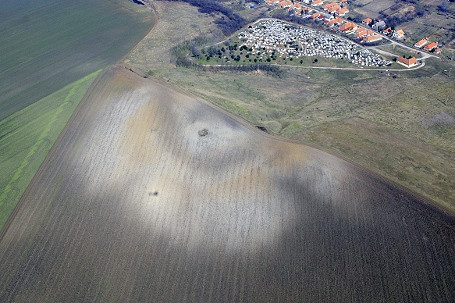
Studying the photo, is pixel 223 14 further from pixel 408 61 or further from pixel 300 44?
pixel 408 61

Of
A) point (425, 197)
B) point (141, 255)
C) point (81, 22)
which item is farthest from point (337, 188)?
point (81, 22)

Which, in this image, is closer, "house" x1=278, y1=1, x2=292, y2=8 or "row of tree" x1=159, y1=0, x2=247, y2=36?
"row of tree" x1=159, y1=0, x2=247, y2=36

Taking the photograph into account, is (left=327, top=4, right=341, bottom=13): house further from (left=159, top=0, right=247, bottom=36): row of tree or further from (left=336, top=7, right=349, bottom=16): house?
(left=159, top=0, right=247, bottom=36): row of tree

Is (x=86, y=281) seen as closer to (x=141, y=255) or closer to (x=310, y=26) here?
(x=141, y=255)

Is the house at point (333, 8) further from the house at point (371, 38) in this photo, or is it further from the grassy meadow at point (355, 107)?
the grassy meadow at point (355, 107)

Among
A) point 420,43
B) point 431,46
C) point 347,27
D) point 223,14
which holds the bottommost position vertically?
point 223,14

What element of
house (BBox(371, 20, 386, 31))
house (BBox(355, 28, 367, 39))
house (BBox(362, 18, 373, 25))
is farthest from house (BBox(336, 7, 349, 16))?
house (BBox(355, 28, 367, 39))

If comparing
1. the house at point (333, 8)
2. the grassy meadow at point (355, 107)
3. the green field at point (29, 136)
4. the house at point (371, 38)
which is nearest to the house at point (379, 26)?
the house at point (371, 38)

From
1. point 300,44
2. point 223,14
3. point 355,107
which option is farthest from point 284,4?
point 355,107
